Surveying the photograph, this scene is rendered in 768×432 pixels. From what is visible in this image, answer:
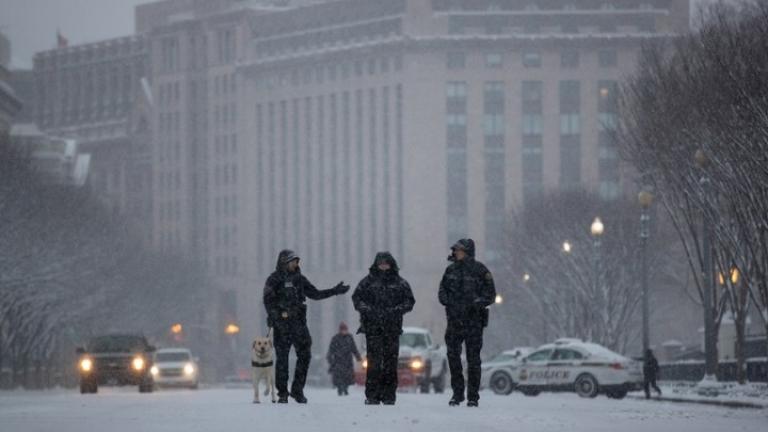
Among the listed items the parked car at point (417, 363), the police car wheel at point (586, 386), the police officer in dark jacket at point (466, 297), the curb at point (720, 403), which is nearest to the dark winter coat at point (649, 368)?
the police car wheel at point (586, 386)

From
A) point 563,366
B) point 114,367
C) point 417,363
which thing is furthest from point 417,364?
point 114,367

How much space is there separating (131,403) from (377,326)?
16.8 ft

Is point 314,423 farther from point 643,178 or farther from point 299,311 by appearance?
point 643,178

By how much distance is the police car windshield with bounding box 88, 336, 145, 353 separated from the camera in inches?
1944

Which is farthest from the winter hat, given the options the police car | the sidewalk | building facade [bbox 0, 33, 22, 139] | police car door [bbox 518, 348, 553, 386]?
building facade [bbox 0, 33, 22, 139]

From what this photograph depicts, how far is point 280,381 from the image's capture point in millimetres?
27125

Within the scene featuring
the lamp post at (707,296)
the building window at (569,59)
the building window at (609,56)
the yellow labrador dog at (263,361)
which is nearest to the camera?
the yellow labrador dog at (263,361)

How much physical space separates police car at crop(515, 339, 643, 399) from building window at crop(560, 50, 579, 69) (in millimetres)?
147357

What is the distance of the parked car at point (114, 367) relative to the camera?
156 feet

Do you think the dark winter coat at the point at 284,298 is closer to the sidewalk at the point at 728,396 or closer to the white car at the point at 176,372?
the sidewalk at the point at 728,396

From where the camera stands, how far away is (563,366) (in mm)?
51844

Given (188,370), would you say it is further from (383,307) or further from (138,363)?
(383,307)

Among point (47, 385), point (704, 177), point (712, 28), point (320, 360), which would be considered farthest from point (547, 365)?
point (320, 360)

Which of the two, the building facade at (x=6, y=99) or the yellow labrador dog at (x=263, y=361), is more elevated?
the building facade at (x=6, y=99)
